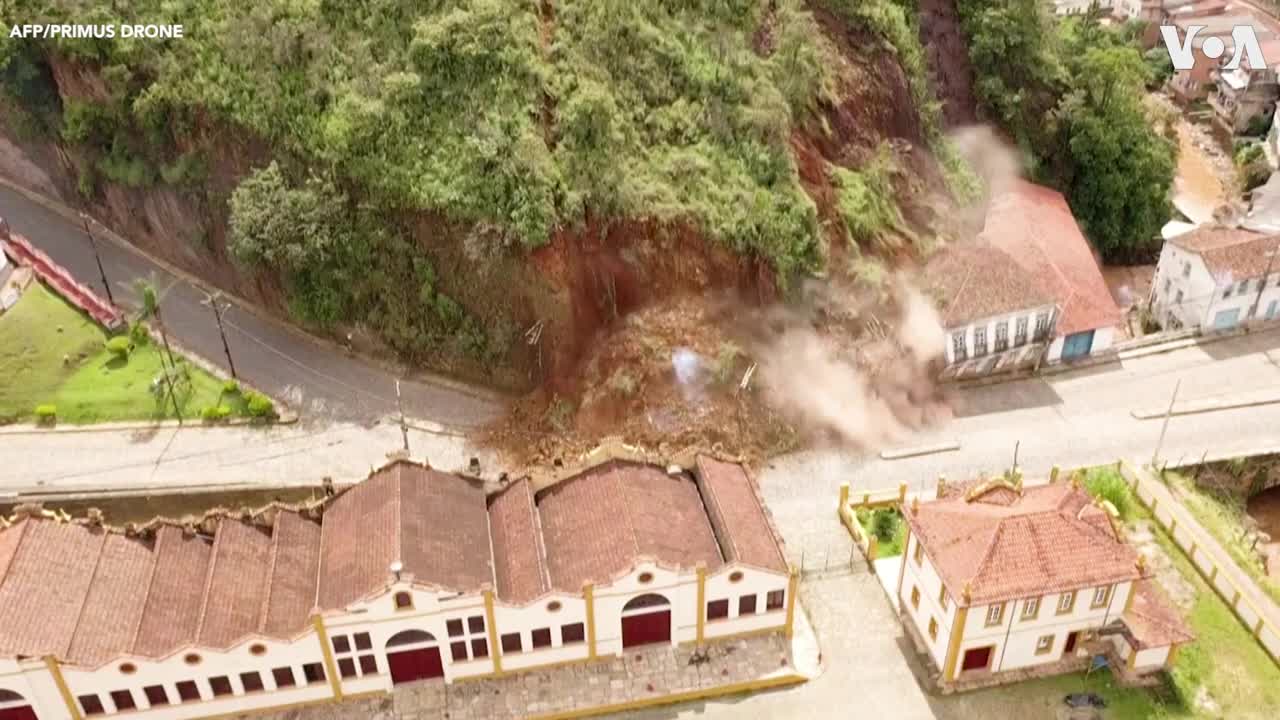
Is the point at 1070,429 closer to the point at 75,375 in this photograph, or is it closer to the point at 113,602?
the point at 113,602

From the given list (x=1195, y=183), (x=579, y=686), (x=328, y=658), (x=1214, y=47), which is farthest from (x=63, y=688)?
(x=1214, y=47)

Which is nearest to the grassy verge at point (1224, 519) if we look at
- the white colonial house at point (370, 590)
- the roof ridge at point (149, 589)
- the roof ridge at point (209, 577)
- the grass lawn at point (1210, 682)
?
the grass lawn at point (1210, 682)

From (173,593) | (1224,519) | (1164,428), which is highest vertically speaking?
(1164,428)

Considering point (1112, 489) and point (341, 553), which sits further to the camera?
point (1112, 489)

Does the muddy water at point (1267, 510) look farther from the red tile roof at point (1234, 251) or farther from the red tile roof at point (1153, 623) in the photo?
the red tile roof at point (1153, 623)

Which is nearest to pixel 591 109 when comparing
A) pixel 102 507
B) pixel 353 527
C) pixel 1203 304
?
pixel 353 527
